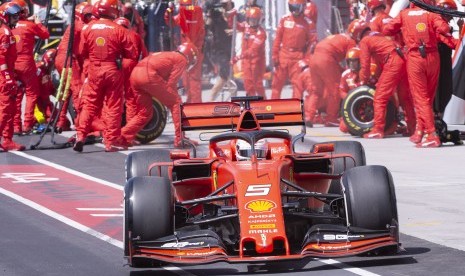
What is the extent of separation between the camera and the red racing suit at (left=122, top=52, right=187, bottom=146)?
66.3 ft

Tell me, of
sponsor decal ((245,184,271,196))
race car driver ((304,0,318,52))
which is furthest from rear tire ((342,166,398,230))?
race car driver ((304,0,318,52))

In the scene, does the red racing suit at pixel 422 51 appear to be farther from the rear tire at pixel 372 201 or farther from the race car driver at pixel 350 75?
the rear tire at pixel 372 201

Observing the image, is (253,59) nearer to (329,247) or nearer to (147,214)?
(147,214)

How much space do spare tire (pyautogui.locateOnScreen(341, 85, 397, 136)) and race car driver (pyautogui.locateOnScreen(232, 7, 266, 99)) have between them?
585 cm

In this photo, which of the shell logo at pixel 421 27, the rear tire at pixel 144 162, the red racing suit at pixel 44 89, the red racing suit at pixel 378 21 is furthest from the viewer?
the red racing suit at pixel 44 89

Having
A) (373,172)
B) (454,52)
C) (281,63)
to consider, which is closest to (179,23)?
(281,63)

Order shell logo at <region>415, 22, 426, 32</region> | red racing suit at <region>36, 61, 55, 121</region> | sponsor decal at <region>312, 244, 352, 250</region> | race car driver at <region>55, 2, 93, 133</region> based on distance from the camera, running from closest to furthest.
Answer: sponsor decal at <region>312, 244, 352, 250</region> → shell logo at <region>415, 22, 426, 32</region> → race car driver at <region>55, 2, 93, 133</region> → red racing suit at <region>36, 61, 55, 121</region>

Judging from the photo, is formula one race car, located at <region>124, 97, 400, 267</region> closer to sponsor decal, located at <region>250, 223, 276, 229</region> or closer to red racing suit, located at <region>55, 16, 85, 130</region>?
sponsor decal, located at <region>250, 223, 276, 229</region>

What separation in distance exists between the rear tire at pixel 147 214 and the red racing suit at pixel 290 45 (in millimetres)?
15877

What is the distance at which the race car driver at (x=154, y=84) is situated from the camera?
2022 centimetres

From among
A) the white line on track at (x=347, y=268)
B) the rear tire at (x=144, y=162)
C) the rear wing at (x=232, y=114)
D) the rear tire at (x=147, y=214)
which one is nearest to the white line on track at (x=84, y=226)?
the white line on track at (x=347, y=268)

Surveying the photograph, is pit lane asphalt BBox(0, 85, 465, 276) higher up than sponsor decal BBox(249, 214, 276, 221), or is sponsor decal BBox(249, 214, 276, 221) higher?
sponsor decal BBox(249, 214, 276, 221)

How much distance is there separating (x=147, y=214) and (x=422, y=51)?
33.6ft

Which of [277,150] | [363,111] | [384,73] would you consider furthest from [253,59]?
[277,150]
